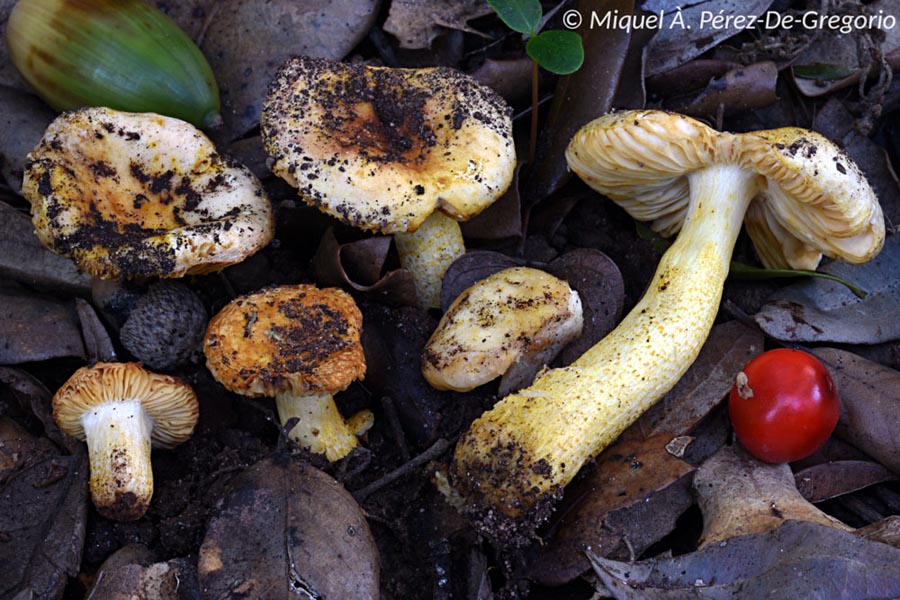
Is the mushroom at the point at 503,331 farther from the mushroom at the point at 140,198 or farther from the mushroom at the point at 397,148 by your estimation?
the mushroom at the point at 140,198

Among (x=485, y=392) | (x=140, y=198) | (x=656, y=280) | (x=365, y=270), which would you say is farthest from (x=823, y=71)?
(x=140, y=198)

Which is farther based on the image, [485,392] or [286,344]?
[485,392]

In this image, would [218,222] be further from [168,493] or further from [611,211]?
[611,211]

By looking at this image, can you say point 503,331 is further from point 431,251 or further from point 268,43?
point 268,43

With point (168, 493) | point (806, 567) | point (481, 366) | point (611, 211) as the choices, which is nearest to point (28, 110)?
point (168, 493)

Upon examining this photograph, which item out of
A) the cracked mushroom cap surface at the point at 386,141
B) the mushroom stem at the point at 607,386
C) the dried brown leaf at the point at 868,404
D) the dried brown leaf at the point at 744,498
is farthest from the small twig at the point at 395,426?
the dried brown leaf at the point at 868,404

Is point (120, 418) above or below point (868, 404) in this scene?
below

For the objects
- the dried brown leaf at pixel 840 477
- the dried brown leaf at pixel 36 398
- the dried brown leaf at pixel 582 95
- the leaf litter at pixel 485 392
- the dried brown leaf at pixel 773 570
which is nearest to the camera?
the dried brown leaf at pixel 773 570

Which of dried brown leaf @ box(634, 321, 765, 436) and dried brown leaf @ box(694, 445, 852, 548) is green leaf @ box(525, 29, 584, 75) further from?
dried brown leaf @ box(694, 445, 852, 548)

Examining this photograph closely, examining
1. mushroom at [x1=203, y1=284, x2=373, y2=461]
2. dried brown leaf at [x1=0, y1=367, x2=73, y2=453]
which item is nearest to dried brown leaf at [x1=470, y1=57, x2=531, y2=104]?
mushroom at [x1=203, y1=284, x2=373, y2=461]
